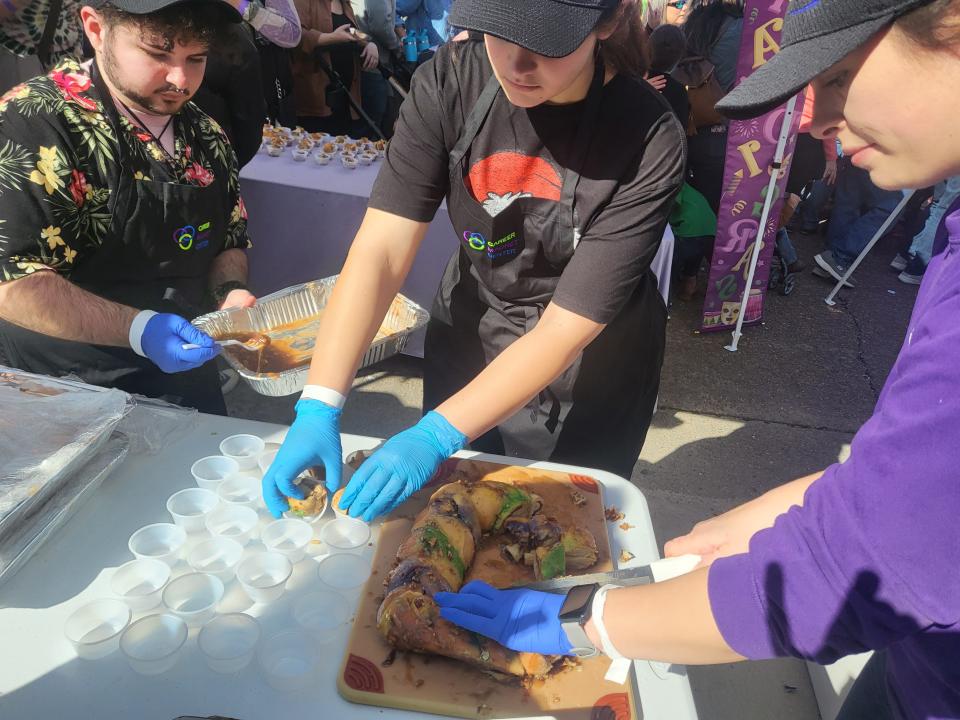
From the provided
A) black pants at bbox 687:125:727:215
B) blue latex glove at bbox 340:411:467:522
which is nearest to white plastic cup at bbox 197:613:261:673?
blue latex glove at bbox 340:411:467:522

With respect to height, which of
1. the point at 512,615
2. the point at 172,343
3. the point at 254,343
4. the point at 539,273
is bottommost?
the point at 254,343

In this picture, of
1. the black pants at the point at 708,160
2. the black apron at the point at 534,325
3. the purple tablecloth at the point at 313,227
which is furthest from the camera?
the black pants at the point at 708,160

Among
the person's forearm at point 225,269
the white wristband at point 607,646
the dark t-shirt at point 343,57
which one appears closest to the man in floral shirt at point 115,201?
the person's forearm at point 225,269

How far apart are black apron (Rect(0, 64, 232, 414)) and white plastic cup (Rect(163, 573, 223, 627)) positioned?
1238mm

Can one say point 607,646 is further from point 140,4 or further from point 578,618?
point 140,4

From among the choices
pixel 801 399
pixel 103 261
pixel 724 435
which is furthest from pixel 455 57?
pixel 801 399

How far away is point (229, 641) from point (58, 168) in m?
1.50

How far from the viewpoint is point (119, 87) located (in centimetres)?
212

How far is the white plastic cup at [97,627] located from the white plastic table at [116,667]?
20 millimetres

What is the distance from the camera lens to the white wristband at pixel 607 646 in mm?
1267

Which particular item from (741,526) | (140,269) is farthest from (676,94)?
(741,526)

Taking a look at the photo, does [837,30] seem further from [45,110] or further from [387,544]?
[45,110]

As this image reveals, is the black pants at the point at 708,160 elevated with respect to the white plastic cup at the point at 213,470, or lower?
elevated

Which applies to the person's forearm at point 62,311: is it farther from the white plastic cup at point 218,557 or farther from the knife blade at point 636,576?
the knife blade at point 636,576
